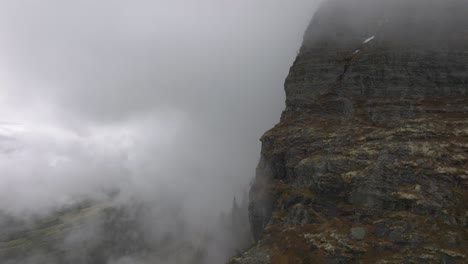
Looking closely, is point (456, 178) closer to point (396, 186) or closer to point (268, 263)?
point (396, 186)

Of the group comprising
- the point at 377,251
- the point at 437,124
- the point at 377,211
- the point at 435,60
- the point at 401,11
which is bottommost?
the point at 377,251

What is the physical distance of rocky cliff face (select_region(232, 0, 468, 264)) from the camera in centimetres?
5859

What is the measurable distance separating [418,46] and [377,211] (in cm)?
4897

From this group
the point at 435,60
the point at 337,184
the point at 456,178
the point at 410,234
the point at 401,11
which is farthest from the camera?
the point at 401,11

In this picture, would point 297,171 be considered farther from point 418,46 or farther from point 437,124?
point 418,46

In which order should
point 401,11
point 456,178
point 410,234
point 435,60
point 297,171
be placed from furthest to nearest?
point 401,11 → point 435,60 → point 297,171 → point 456,178 → point 410,234

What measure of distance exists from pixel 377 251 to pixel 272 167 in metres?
35.6

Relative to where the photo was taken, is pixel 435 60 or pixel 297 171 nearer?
pixel 297 171

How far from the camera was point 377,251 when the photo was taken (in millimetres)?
56656

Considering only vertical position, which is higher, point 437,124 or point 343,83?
point 343,83

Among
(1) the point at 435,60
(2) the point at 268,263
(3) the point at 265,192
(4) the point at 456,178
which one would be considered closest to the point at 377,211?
(4) the point at 456,178

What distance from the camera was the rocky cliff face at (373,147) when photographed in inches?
2307

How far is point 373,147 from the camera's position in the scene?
2785 inches

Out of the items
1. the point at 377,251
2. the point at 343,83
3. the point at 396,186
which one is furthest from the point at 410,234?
the point at 343,83
